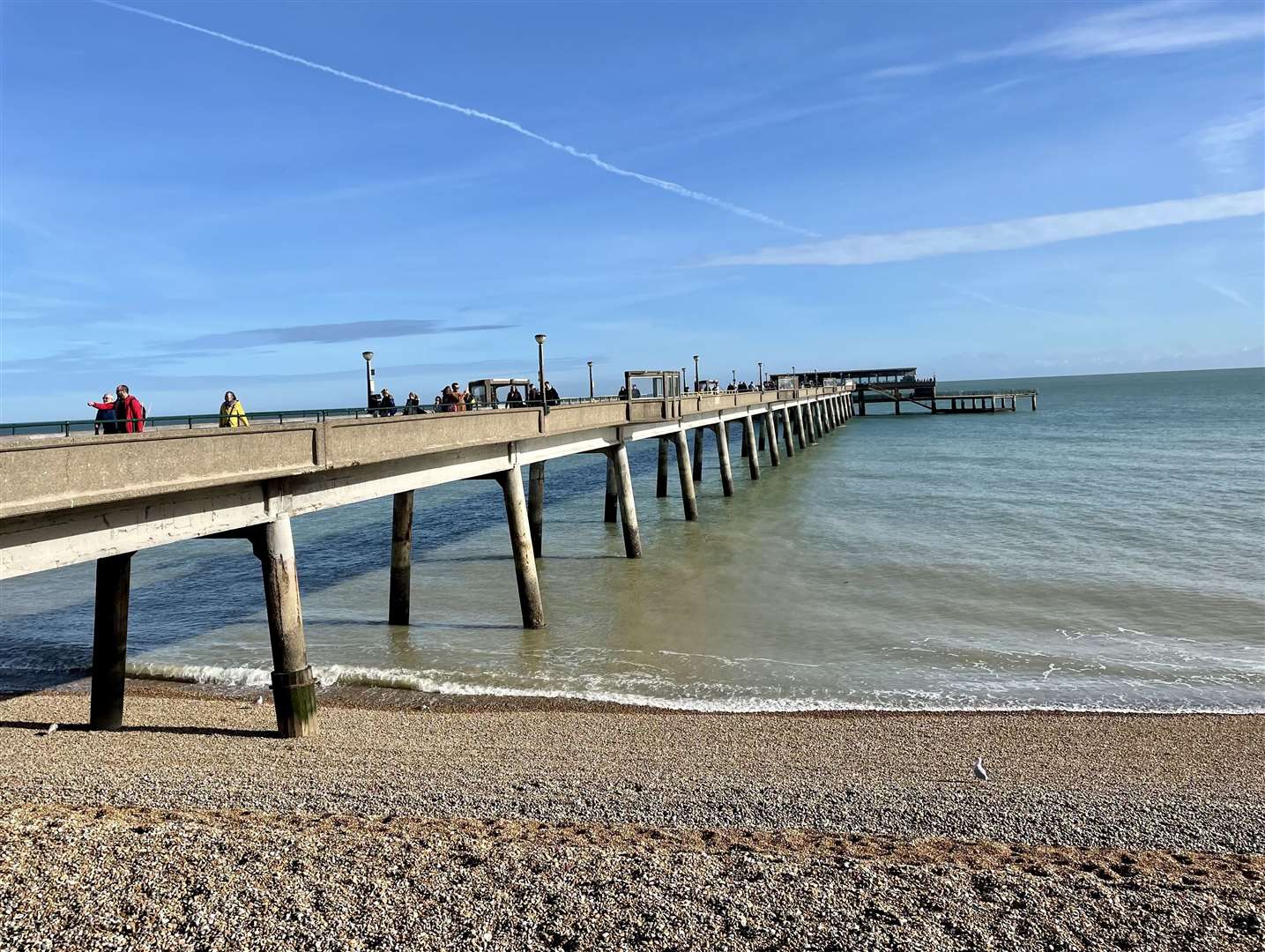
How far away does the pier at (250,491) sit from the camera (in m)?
7.04

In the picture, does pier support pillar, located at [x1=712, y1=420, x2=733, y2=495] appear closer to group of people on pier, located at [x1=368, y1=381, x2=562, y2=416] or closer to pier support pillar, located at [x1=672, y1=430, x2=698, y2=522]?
pier support pillar, located at [x1=672, y1=430, x2=698, y2=522]

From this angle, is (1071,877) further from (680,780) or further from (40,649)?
(40,649)

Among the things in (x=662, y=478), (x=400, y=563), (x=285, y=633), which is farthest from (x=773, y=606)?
(x=662, y=478)

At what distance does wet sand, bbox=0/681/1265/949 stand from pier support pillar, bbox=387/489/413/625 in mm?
5065

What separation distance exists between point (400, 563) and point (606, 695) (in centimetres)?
580

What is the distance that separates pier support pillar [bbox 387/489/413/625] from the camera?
15797mm

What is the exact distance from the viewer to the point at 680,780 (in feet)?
26.8

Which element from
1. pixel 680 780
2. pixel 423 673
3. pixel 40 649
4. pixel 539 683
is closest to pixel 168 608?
pixel 40 649

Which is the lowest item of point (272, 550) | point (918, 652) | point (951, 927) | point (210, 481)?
point (918, 652)

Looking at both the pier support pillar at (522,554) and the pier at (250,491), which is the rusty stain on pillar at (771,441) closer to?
the pier at (250,491)

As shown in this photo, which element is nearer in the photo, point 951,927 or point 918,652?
point 951,927

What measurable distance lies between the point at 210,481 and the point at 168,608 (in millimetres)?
11500

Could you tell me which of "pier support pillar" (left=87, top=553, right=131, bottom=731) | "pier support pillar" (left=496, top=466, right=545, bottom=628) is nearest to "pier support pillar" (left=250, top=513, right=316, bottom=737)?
"pier support pillar" (left=87, top=553, right=131, bottom=731)

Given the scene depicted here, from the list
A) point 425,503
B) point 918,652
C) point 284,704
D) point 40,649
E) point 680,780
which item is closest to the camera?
point 680,780
